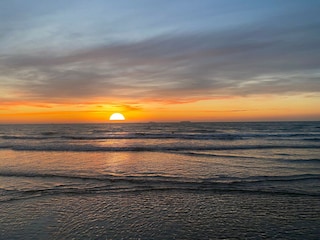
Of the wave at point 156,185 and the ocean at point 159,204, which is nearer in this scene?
the ocean at point 159,204

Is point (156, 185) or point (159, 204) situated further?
point (156, 185)

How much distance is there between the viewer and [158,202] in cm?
746

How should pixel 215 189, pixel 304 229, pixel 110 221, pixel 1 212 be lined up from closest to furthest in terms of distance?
pixel 304 229 → pixel 110 221 → pixel 1 212 → pixel 215 189

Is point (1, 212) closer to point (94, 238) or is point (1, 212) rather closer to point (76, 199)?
point (76, 199)

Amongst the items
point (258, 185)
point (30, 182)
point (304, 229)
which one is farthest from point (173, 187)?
point (30, 182)

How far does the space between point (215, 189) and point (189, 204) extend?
188 cm

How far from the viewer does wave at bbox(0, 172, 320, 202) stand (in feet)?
27.8

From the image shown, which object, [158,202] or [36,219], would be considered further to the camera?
[158,202]

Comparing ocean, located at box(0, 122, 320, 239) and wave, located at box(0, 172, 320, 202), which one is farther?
wave, located at box(0, 172, 320, 202)

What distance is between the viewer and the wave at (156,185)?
848 cm

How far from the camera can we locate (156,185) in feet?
30.7

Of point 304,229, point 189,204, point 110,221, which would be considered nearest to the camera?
point 304,229

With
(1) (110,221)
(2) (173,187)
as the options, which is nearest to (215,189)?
(2) (173,187)

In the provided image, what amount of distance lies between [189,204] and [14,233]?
4.52 meters
